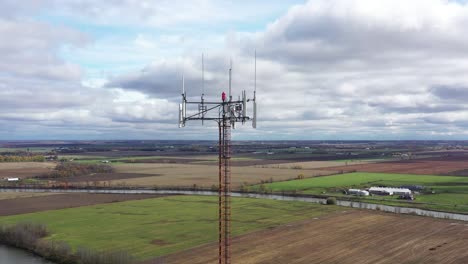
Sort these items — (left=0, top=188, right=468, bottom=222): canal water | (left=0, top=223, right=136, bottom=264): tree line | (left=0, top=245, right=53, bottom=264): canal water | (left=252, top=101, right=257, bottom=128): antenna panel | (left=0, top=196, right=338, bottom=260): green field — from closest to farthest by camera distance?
(left=252, top=101, right=257, bottom=128): antenna panel → (left=0, top=223, right=136, bottom=264): tree line → (left=0, top=245, right=53, bottom=264): canal water → (left=0, top=196, right=338, bottom=260): green field → (left=0, top=188, right=468, bottom=222): canal water

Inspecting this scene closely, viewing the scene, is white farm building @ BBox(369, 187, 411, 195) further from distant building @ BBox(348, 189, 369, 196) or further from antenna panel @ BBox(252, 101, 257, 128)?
antenna panel @ BBox(252, 101, 257, 128)

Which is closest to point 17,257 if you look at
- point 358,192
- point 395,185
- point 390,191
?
point 358,192

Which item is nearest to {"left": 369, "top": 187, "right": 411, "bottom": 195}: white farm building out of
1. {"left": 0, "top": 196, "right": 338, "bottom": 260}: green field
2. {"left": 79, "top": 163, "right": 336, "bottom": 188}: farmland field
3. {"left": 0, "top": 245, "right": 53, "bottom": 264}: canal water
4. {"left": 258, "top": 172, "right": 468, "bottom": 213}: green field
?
{"left": 258, "top": 172, "right": 468, "bottom": 213}: green field

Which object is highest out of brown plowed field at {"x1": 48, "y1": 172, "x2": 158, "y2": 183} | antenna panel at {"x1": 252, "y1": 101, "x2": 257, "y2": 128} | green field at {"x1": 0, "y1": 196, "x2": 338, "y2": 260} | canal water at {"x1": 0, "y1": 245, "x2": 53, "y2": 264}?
antenna panel at {"x1": 252, "y1": 101, "x2": 257, "y2": 128}

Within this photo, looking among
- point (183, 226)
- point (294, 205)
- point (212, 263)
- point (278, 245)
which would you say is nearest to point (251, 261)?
point (212, 263)

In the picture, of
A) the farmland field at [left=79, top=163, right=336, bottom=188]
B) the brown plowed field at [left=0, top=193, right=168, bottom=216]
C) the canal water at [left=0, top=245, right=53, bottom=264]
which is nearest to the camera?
the canal water at [left=0, top=245, right=53, bottom=264]

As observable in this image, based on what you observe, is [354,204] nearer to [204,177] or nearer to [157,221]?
[157,221]
